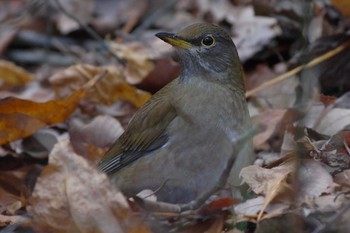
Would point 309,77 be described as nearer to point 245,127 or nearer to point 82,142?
point 245,127

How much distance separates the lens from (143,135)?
5125 mm

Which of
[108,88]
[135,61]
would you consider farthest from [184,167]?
[135,61]

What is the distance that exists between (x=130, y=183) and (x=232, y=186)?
65 centimetres

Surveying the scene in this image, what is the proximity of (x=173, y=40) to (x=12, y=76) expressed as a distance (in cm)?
307

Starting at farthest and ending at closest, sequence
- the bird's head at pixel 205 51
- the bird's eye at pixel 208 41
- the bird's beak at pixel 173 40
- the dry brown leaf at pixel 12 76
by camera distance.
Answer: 1. the dry brown leaf at pixel 12 76
2. the bird's eye at pixel 208 41
3. the bird's head at pixel 205 51
4. the bird's beak at pixel 173 40

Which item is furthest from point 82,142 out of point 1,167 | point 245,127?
point 245,127

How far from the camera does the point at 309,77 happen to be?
225 inches

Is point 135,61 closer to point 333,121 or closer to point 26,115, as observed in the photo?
point 26,115

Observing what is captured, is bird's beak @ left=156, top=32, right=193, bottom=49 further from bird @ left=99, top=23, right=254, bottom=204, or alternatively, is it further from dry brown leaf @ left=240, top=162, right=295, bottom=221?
dry brown leaf @ left=240, top=162, right=295, bottom=221

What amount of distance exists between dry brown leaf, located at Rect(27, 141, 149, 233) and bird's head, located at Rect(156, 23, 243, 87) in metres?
1.43

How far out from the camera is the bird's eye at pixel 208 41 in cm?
536

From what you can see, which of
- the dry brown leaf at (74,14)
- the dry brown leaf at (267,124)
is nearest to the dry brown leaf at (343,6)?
the dry brown leaf at (267,124)

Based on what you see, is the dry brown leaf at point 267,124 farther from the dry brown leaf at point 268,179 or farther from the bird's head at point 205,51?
the dry brown leaf at point 268,179

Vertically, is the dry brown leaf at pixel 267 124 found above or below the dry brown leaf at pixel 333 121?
above
